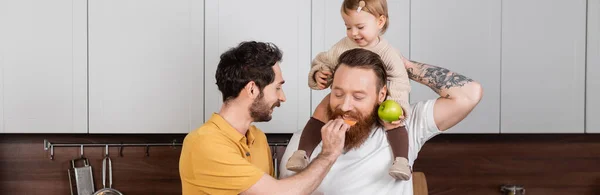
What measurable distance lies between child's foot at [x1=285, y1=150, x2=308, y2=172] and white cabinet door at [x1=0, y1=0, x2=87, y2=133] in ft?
4.18

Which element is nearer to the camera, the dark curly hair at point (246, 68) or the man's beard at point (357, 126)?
the man's beard at point (357, 126)

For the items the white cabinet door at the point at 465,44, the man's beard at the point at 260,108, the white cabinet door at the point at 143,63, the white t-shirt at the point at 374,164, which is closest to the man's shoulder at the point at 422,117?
the white t-shirt at the point at 374,164

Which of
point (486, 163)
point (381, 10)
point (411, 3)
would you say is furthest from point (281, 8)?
point (486, 163)

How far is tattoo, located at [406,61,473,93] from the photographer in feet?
7.53

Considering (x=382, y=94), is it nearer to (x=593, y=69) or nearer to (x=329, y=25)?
(x=329, y=25)

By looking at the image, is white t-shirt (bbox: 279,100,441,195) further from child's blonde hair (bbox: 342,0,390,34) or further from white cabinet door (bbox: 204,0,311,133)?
white cabinet door (bbox: 204,0,311,133)

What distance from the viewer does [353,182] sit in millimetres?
2209

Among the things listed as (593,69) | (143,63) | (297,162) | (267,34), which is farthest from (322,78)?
(593,69)

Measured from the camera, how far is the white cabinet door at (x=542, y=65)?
312 centimetres

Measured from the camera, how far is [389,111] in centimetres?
210

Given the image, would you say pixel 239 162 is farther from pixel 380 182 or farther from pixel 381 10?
pixel 381 10

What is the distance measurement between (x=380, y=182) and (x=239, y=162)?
18.2 inches

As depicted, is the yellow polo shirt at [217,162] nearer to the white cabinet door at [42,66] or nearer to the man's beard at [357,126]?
the man's beard at [357,126]

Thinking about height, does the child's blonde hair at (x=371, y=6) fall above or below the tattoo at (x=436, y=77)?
above
